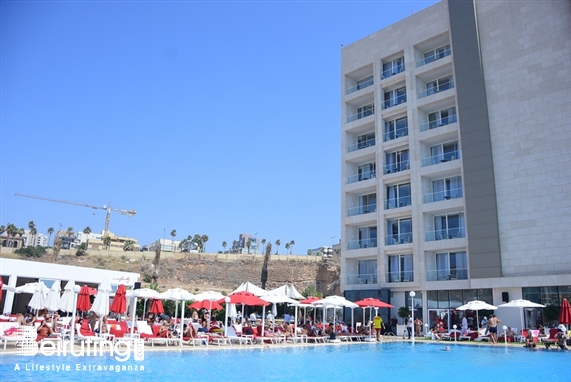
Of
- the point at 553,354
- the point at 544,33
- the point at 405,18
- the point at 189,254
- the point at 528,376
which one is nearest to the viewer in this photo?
the point at 528,376

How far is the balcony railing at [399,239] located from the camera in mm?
34469

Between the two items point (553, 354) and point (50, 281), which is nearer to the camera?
point (553, 354)

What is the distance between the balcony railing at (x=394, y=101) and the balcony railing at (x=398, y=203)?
23.7 feet

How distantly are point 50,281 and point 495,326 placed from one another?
29109mm

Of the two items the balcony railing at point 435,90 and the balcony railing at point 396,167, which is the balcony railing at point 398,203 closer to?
the balcony railing at point 396,167

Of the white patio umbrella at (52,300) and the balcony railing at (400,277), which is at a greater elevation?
the balcony railing at (400,277)

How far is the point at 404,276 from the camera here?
34.2m

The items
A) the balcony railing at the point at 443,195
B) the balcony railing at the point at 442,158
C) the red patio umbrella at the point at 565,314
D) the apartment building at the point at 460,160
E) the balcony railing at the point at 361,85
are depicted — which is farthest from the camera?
the balcony railing at the point at 361,85

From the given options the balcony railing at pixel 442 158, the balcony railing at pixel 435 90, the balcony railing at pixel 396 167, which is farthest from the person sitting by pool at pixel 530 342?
the balcony railing at pixel 435 90

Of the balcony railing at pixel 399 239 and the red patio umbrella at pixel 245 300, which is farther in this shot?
the balcony railing at pixel 399 239

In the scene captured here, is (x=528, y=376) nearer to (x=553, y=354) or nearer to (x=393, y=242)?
(x=553, y=354)

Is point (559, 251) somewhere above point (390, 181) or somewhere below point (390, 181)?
below

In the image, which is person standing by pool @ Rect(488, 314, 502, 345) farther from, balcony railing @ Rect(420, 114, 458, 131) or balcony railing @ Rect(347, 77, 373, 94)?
balcony railing @ Rect(347, 77, 373, 94)

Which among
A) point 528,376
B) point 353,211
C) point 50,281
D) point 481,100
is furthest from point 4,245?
point 528,376
